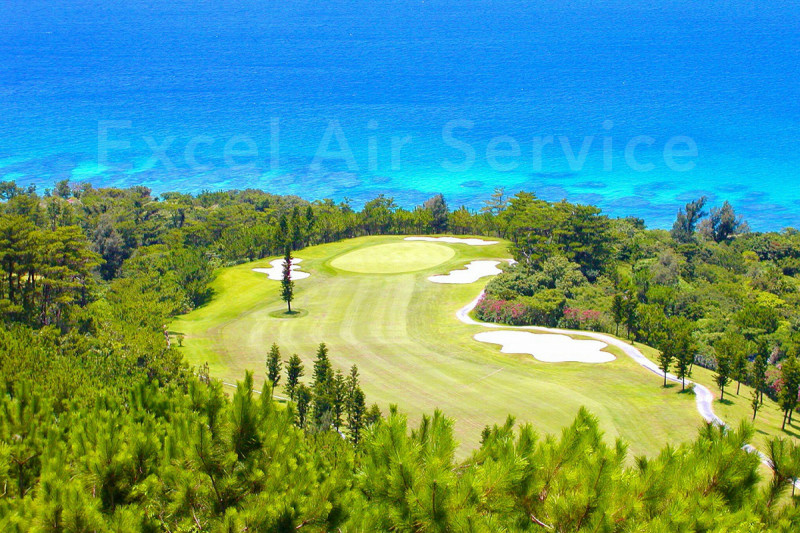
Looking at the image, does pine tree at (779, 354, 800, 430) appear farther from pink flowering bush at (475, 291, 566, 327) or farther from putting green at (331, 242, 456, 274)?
putting green at (331, 242, 456, 274)

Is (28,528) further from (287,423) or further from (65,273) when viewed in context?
(65,273)

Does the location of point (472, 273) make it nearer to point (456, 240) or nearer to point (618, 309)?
point (456, 240)

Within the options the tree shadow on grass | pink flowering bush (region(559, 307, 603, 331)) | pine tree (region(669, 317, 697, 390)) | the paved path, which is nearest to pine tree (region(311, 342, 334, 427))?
the paved path

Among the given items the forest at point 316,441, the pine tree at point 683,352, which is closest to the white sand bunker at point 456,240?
the forest at point 316,441

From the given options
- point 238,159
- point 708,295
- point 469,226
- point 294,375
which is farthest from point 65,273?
point 238,159

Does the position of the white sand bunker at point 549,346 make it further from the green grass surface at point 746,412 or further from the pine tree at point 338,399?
the pine tree at point 338,399
